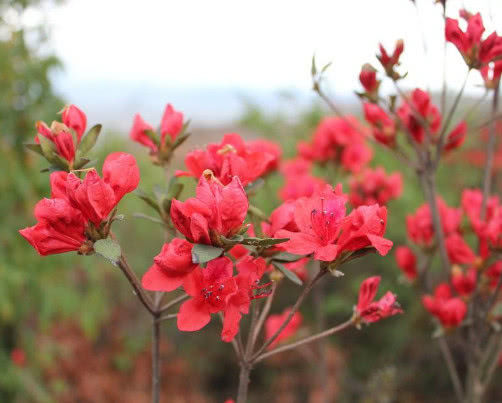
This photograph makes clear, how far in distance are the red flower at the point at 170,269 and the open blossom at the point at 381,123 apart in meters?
0.98

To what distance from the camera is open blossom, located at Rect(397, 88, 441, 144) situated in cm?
143

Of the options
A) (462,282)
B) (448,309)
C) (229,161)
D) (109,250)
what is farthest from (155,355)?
(462,282)

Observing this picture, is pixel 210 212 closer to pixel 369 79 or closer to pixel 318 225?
pixel 318 225

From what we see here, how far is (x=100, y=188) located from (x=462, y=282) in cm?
117

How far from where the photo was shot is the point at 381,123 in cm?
163

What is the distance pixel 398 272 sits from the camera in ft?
11.5

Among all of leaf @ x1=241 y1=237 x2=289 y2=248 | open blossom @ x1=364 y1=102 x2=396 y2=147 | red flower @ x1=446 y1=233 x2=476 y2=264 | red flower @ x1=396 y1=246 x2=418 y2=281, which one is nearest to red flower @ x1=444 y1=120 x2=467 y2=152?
open blossom @ x1=364 y1=102 x2=396 y2=147

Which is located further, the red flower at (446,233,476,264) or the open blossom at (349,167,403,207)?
the open blossom at (349,167,403,207)

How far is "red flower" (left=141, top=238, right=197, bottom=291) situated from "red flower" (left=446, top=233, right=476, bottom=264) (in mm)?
1013

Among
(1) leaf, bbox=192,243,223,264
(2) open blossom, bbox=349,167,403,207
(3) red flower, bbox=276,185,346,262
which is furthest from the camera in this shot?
(2) open blossom, bbox=349,167,403,207

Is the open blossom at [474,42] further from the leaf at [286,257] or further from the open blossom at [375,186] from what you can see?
the open blossom at [375,186]

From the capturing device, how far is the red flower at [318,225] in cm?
89

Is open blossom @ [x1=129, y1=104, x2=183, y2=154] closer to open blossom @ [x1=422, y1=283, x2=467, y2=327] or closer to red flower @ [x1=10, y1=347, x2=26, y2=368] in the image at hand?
open blossom @ [x1=422, y1=283, x2=467, y2=327]

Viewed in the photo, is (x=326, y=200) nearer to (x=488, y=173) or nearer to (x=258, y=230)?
(x=258, y=230)
